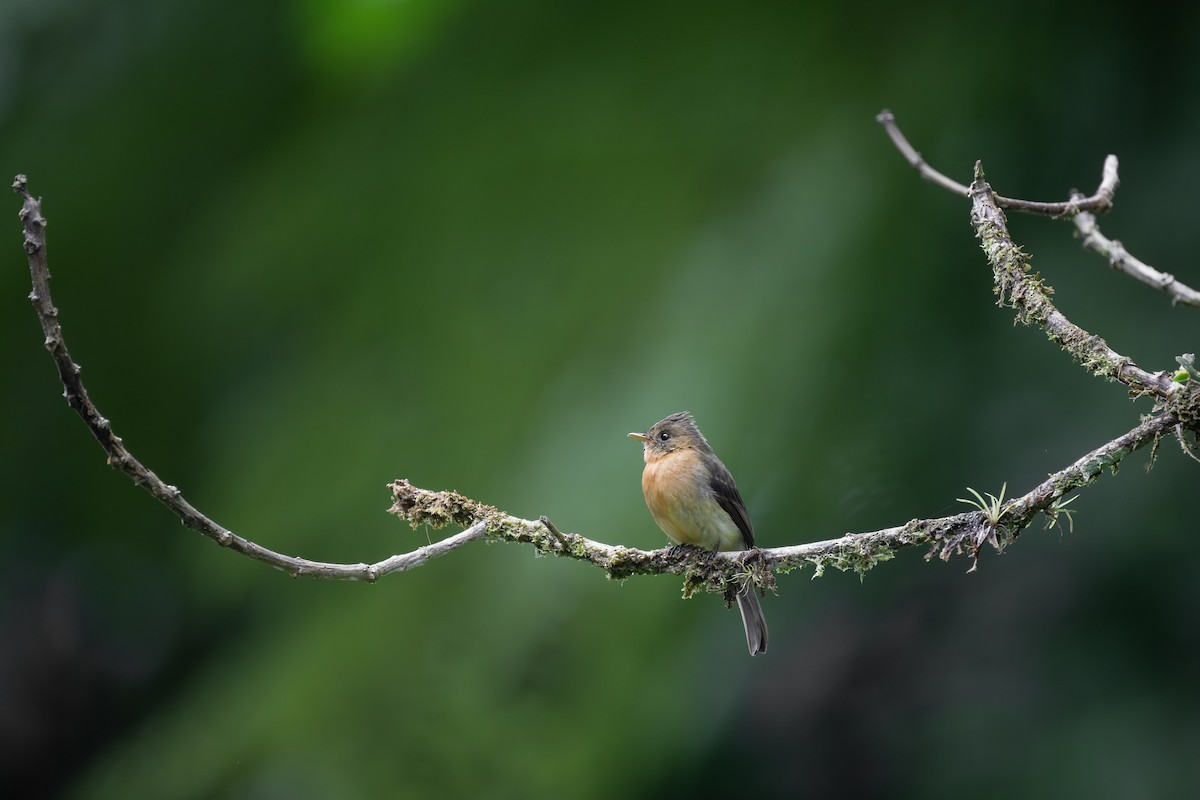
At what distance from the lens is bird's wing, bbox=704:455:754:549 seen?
5055 millimetres

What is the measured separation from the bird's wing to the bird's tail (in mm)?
267

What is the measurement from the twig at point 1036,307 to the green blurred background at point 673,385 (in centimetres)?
200

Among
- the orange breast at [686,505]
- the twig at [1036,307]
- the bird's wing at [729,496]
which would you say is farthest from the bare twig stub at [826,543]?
the bird's wing at [729,496]

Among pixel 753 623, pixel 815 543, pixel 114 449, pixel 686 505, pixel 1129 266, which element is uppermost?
pixel 686 505

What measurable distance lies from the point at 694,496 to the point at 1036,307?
7.58 ft

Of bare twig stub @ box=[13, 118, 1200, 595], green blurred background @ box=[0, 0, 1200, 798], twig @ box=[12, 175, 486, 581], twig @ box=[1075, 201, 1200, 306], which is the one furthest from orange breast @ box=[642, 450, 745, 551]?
twig @ box=[1075, 201, 1200, 306]

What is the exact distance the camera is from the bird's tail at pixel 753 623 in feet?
16.7

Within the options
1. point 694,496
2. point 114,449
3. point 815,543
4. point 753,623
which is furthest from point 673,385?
point 114,449

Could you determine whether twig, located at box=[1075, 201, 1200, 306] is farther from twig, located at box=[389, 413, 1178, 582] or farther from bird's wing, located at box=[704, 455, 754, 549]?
bird's wing, located at box=[704, 455, 754, 549]

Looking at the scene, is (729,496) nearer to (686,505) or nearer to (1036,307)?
(686,505)

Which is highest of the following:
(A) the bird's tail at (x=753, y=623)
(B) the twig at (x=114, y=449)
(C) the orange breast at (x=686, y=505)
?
(C) the orange breast at (x=686, y=505)

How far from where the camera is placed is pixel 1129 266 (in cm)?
227

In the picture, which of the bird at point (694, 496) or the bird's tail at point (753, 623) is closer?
the bird at point (694, 496)

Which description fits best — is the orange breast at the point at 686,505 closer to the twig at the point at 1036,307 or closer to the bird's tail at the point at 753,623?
the bird's tail at the point at 753,623
